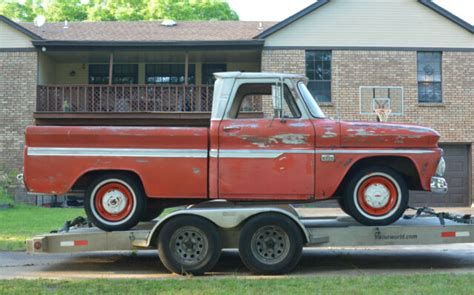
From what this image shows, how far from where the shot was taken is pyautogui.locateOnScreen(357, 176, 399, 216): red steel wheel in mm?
7523

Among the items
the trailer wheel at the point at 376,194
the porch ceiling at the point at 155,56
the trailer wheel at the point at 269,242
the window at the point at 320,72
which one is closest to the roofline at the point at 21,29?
the porch ceiling at the point at 155,56

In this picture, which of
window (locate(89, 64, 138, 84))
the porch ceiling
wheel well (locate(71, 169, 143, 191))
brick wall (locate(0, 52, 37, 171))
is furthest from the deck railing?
wheel well (locate(71, 169, 143, 191))

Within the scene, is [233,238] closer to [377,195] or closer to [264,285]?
[264,285]

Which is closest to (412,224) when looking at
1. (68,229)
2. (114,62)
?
(68,229)

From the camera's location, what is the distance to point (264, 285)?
20.9 feet

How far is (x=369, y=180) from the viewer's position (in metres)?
7.52

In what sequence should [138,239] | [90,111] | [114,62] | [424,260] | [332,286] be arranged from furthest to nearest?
1. [114,62]
2. [90,111]
3. [424,260]
4. [138,239]
5. [332,286]

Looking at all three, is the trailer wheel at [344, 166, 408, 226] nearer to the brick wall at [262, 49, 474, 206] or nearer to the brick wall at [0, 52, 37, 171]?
the brick wall at [262, 49, 474, 206]

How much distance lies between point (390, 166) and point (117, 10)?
114 ft

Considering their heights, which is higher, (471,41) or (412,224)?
(471,41)

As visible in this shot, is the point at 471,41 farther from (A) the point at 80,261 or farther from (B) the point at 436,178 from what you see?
(A) the point at 80,261

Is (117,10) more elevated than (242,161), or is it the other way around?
(117,10)

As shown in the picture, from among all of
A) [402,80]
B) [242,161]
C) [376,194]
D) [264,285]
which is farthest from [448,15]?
[264,285]

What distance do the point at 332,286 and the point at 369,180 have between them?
1.84 meters
